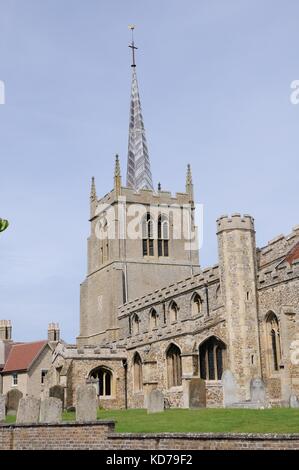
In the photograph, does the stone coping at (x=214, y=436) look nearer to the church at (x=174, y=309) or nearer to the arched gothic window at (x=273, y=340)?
the church at (x=174, y=309)

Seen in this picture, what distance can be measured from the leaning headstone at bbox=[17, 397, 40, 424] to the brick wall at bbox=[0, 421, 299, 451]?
121 centimetres

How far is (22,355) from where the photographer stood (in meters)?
49.4

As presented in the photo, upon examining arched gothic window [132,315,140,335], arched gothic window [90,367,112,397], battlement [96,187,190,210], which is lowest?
arched gothic window [90,367,112,397]

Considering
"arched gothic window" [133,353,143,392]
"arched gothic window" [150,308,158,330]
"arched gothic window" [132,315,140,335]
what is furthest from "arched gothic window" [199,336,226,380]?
"arched gothic window" [132,315,140,335]

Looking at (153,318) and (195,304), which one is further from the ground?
(195,304)

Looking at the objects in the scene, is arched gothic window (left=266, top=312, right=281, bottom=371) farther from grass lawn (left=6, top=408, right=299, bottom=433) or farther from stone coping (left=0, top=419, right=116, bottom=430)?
stone coping (left=0, top=419, right=116, bottom=430)

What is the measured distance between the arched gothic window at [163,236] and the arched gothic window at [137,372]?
15.5 m

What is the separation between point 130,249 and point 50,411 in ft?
105

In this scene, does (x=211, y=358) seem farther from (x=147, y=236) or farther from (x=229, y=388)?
(x=147, y=236)

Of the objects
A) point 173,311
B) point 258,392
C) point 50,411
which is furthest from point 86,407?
point 173,311

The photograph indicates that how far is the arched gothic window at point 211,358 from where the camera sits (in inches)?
1175

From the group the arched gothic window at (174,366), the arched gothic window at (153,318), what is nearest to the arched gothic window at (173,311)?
the arched gothic window at (153,318)

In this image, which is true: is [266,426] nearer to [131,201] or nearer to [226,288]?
[226,288]

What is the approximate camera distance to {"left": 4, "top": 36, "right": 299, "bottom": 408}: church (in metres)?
29.0
